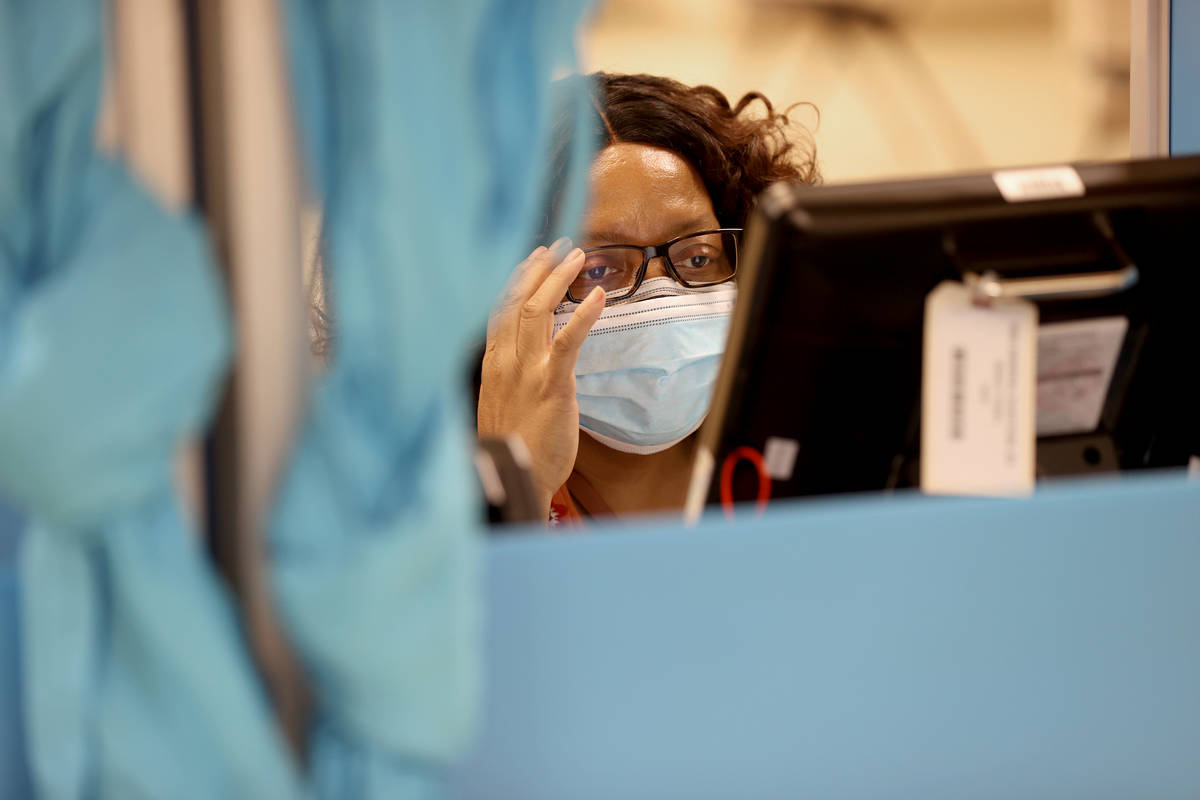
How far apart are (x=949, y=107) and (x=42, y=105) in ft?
10.6

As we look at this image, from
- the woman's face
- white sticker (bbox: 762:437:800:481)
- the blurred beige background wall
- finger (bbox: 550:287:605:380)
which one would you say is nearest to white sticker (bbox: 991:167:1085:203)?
white sticker (bbox: 762:437:800:481)

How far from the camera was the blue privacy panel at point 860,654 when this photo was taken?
424mm

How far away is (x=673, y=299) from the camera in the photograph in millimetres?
1594

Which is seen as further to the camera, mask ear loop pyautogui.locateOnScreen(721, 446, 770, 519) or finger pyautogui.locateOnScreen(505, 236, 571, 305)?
finger pyautogui.locateOnScreen(505, 236, 571, 305)

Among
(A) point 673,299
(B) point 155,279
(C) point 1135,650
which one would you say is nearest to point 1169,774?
(C) point 1135,650

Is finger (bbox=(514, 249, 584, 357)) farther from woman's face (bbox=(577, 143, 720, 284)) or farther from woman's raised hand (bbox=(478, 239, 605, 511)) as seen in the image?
woman's face (bbox=(577, 143, 720, 284))

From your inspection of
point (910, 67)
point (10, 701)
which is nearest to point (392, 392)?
point (10, 701)

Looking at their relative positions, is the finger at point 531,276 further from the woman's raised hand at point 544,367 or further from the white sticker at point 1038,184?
the white sticker at point 1038,184

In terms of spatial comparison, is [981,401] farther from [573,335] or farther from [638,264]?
[638,264]

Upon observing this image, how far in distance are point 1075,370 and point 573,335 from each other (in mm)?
862

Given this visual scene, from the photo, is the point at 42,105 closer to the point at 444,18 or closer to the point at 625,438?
the point at 444,18

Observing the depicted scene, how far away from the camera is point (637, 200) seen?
1.66 meters

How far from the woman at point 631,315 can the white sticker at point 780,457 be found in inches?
30.4

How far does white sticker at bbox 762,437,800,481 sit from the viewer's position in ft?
2.45
